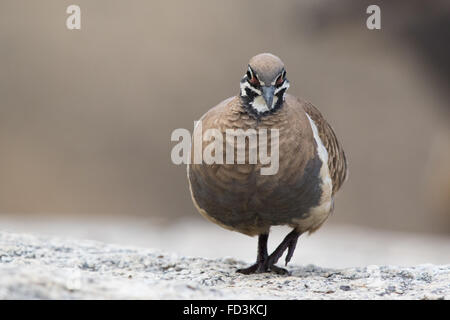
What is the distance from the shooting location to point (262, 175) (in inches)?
181

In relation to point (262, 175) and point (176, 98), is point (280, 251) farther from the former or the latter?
point (176, 98)

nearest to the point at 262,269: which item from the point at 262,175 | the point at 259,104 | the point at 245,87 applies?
the point at 262,175

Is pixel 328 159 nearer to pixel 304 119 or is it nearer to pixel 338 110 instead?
pixel 304 119

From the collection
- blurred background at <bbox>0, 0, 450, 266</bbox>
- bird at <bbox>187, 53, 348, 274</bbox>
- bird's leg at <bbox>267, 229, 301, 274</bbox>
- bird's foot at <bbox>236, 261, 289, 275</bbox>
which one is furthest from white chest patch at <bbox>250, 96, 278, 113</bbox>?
blurred background at <bbox>0, 0, 450, 266</bbox>

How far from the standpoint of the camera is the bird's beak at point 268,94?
4.55 m

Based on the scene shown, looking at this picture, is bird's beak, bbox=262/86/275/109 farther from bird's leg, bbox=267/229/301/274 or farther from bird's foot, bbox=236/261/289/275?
bird's foot, bbox=236/261/289/275

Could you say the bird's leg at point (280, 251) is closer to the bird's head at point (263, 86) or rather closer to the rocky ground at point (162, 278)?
the rocky ground at point (162, 278)

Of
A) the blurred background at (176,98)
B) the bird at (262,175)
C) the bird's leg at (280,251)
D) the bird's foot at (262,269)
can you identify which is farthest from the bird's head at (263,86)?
the blurred background at (176,98)

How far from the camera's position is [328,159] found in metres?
5.08

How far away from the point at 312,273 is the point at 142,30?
854 centimetres

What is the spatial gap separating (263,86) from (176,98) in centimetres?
832

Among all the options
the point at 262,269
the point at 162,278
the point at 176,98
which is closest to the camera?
the point at 162,278

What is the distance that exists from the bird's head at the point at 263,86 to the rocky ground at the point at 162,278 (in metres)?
1.10
